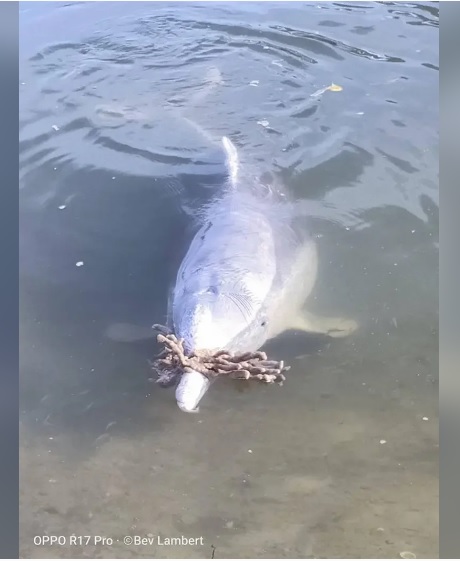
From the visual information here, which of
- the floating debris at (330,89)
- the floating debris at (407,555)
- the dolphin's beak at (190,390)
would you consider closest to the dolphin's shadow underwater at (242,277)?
the dolphin's beak at (190,390)

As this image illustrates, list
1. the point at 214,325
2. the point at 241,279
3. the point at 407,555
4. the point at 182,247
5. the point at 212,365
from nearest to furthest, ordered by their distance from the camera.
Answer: the point at 407,555
the point at 212,365
the point at 214,325
the point at 241,279
the point at 182,247

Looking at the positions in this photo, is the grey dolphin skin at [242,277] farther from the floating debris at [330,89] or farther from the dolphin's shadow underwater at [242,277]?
the floating debris at [330,89]

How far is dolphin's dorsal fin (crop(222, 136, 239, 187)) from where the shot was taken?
143 inches

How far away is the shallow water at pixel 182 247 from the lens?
266 cm

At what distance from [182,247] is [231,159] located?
65cm

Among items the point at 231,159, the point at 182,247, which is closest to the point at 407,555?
the point at 182,247

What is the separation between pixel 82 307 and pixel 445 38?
2065mm

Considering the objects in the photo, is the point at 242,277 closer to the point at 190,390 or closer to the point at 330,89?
the point at 190,390

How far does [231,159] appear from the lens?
364 cm

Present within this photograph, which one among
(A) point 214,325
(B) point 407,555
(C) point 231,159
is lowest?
(B) point 407,555

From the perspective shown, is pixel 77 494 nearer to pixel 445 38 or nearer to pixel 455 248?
pixel 455 248

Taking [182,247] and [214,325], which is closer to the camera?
[214,325]

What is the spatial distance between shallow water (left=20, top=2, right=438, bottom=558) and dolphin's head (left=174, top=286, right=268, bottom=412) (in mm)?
101

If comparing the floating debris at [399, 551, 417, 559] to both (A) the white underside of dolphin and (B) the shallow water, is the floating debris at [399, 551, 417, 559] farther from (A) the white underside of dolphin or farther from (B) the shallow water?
(A) the white underside of dolphin
